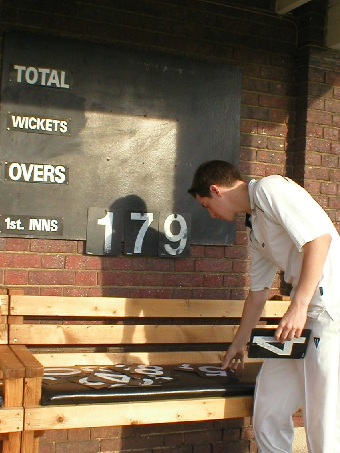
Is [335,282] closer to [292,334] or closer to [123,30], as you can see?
[292,334]

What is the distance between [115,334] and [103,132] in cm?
126

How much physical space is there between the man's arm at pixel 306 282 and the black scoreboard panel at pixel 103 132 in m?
1.46

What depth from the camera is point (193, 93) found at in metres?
4.50

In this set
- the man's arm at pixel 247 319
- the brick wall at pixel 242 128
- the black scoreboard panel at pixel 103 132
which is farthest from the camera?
the brick wall at pixel 242 128

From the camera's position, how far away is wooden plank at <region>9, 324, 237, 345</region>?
3.92 m

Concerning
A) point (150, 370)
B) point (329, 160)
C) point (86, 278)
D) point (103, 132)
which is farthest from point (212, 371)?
point (329, 160)

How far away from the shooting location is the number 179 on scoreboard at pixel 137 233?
13.9 feet

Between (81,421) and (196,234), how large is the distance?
5.46 feet

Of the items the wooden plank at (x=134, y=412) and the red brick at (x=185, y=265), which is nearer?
the wooden plank at (x=134, y=412)

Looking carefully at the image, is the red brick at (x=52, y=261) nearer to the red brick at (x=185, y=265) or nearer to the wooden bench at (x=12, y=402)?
the red brick at (x=185, y=265)

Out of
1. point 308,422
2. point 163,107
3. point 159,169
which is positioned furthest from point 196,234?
point 308,422

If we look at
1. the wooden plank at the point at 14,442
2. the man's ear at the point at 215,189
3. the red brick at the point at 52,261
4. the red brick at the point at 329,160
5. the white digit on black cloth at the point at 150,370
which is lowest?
the wooden plank at the point at 14,442

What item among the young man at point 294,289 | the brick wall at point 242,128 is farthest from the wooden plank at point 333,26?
the young man at point 294,289

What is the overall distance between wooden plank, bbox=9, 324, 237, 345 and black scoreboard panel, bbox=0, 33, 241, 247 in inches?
22.6
